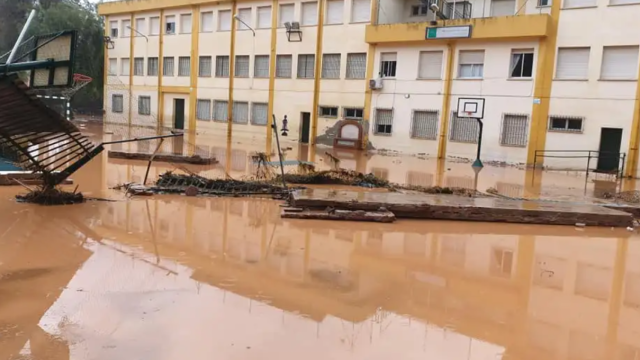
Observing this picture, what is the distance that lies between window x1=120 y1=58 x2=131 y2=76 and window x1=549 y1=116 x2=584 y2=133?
32702 millimetres

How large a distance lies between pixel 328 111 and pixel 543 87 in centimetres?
1202

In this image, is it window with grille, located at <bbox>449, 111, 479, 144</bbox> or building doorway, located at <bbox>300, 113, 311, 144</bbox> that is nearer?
window with grille, located at <bbox>449, 111, 479, 144</bbox>

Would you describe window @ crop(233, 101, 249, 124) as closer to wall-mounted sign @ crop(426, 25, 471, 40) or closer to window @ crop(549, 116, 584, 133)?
wall-mounted sign @ crop(426, 25, 471, 40)

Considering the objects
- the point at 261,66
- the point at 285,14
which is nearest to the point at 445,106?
the point at 285,14

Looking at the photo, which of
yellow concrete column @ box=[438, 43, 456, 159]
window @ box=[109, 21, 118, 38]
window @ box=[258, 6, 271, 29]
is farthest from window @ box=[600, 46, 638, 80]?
window @ box=[109, 21, 118, 38]

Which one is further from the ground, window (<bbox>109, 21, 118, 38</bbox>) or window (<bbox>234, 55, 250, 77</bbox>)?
window (<bbox>109, 21, 118, 38</bbox>)

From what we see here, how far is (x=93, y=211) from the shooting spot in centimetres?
947

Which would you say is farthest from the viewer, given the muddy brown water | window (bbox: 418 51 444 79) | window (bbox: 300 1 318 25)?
window (bbox: 300 1 318 25)

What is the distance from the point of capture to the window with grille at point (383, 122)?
92.9 feet

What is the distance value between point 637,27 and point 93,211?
21620 mm

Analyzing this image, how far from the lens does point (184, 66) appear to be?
3797cm

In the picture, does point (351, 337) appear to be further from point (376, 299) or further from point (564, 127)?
point (564, 127)

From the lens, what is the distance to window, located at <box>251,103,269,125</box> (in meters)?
33.6

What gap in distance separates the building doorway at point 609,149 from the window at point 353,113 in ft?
39.9
